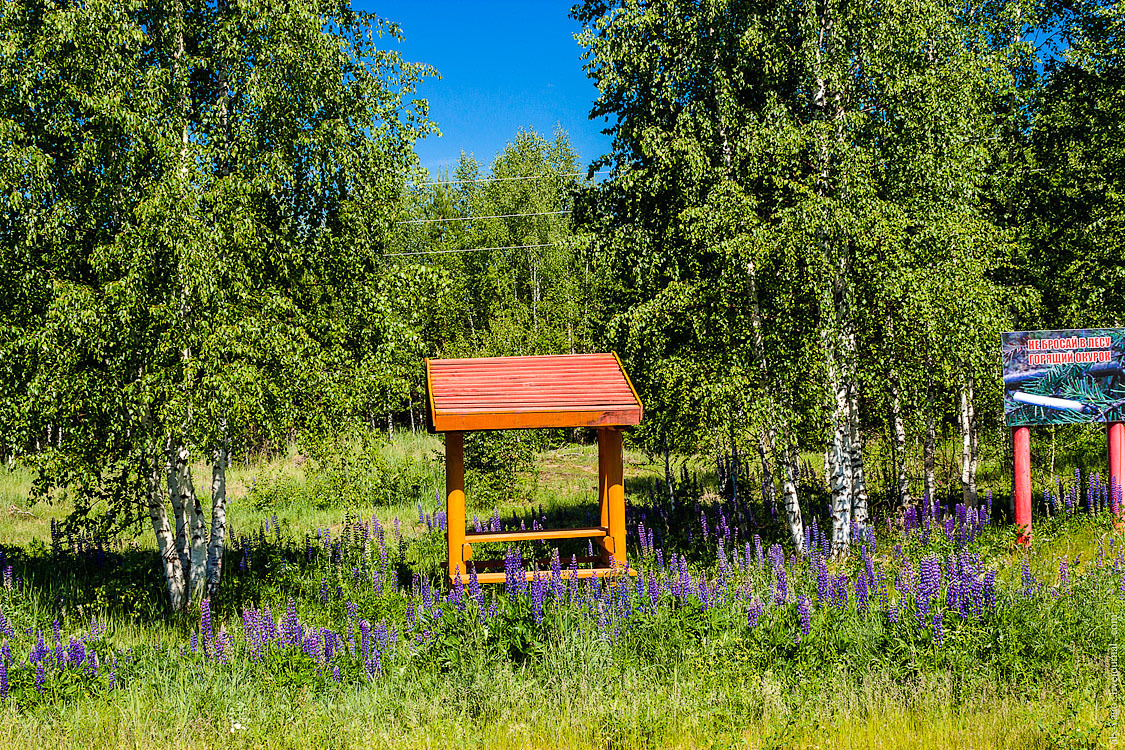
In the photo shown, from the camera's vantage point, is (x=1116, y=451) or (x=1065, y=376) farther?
(x=1116, y=451)

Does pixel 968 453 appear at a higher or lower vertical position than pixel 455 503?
lower

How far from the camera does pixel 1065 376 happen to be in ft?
34.4

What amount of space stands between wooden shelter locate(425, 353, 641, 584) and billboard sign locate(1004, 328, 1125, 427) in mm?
4808

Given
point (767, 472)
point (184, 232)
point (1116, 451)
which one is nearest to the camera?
point (184, 232)

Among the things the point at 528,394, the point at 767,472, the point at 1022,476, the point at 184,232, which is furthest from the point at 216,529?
the point at 1022,476

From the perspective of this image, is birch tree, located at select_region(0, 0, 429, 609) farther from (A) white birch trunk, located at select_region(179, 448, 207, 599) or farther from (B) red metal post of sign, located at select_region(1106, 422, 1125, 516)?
(B) red metal post of sign, located at select_region(1106, 422, 1125, 516)

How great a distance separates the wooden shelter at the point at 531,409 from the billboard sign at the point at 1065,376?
481 centimetres

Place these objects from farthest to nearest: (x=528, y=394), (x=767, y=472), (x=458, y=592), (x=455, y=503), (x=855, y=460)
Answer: (x=767, y=472) < (x=855, y=460) < (x=455, y=503) < (x=528, y=394) < (x=458, y=592)

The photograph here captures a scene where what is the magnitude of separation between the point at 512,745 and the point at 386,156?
7172 millimetres

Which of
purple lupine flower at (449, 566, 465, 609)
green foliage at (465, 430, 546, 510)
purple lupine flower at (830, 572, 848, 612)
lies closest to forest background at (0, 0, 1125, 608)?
purple lupine flower at (449, 566, 465, 609)

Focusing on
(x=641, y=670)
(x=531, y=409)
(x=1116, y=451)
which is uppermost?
(x=531, y=409)

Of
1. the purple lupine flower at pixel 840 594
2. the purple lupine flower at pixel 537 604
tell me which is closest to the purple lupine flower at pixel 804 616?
the purple lupine flower at pixel 840 594

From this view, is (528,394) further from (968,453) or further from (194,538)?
(968,453)

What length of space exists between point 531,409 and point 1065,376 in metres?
6.49
